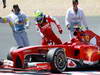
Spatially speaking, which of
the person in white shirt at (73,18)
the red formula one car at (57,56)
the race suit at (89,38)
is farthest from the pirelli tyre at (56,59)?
the person in white shirt at (73,18)

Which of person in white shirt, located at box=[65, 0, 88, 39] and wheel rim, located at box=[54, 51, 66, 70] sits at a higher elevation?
person in white shirt, located at box=[65, 0, 88, 39]

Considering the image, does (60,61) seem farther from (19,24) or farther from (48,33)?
(19,24)

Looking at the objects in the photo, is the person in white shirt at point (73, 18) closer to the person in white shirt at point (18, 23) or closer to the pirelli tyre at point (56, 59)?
the person in white shirt at point (18, 23)

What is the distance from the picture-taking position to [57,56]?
41.1ft

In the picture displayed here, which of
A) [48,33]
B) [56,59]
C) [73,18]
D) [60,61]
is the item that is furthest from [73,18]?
[56,59]

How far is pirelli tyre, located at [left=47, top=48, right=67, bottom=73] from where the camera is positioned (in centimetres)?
1240

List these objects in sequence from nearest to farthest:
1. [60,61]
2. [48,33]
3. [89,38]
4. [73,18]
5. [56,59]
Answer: [56,59] < [60,61] < [48,33] < [89,38] < [73,18]

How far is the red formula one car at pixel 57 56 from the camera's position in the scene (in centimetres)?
1248

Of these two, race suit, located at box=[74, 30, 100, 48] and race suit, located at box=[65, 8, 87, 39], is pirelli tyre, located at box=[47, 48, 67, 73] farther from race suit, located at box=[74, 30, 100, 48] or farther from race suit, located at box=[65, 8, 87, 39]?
race suit, located at box=[65, 8, 87, 39]

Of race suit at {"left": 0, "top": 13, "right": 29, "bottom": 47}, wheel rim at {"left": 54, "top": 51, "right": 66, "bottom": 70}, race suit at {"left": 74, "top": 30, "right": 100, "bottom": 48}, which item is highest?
race suit at {"left": 0, "top": 13, "right": 29, "bottom": 47}

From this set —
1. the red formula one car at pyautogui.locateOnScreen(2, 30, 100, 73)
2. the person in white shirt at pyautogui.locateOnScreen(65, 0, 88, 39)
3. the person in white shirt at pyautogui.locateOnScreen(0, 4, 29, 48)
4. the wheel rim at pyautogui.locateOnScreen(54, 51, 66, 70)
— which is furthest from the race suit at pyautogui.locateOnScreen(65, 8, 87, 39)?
the wheel rim at pyautogui.locateOnScreen(54, 51, 66, 70)

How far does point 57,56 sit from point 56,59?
0.08 metres

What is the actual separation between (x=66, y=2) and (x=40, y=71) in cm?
3953

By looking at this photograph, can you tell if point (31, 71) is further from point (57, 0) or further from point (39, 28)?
point (57, 0)
